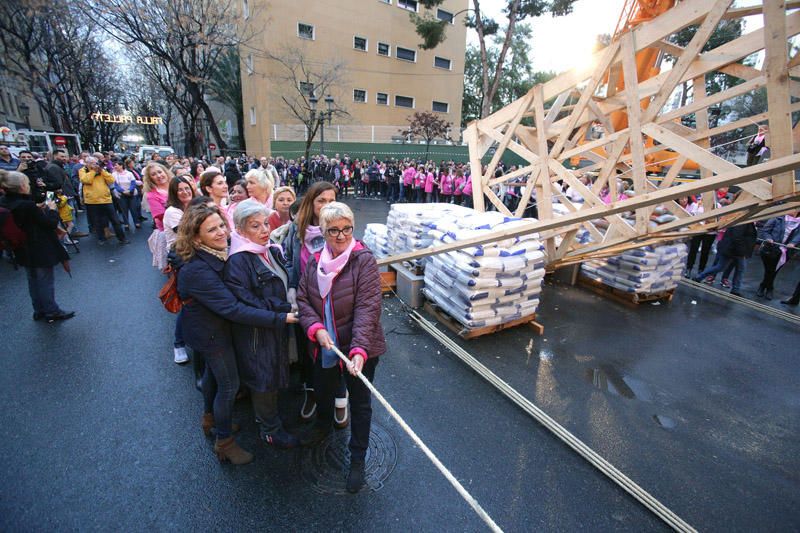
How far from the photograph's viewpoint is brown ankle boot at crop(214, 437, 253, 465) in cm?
251

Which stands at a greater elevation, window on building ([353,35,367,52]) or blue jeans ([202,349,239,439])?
window on building ([353,35,367,52])

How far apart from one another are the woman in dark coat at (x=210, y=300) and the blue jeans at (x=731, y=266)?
806cm

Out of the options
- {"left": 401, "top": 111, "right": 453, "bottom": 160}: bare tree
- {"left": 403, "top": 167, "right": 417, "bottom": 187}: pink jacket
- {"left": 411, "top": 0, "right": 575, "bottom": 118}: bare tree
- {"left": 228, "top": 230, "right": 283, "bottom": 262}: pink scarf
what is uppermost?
{"left": 411, "top": 0, "right": 575, "bottom": 118}: bare tree

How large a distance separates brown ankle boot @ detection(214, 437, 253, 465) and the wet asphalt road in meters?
0.07

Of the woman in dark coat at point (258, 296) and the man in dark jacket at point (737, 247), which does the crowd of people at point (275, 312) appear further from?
the man in dark jacket at point (737, 247)

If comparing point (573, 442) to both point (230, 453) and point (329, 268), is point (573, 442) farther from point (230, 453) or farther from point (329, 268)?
point (230, 453)

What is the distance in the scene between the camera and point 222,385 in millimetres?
2367

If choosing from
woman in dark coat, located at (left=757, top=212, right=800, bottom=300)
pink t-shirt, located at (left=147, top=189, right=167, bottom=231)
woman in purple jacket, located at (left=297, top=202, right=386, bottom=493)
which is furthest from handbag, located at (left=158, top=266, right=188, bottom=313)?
woman in dark coat, located at (left=757, top=212, right=800, bottom=300)

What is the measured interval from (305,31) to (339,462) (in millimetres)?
28458

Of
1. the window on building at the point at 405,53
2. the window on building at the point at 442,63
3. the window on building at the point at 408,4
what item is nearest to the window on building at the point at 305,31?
the window on building at the point at 405,53

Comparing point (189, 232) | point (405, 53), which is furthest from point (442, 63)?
point (189, 232)

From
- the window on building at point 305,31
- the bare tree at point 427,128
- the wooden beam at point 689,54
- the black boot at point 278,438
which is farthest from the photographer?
the bare tree at point 427,128

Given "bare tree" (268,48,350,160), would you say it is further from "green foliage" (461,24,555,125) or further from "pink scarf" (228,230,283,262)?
"pink scarf" (228,230,283,262)

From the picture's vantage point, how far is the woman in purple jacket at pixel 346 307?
7.30 ft
